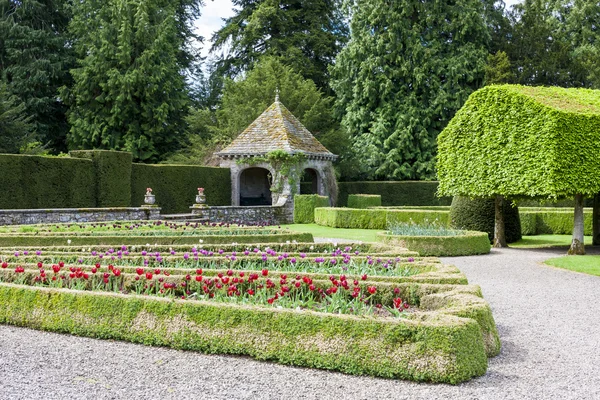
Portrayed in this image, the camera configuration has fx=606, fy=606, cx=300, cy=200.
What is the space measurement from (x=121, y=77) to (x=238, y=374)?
2961 centimetres

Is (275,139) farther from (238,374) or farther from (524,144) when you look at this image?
(238,374)

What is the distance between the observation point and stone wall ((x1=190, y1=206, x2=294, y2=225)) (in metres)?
22.3

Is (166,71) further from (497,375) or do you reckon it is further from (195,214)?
(497,375)

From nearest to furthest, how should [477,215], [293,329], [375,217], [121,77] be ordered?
[293,329]
[477,215]
[375,217]
[121,77]

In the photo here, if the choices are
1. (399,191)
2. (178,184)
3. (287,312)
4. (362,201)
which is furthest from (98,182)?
(287,312)

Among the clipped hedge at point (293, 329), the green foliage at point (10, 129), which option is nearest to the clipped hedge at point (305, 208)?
the green foliage at point (10, 129)

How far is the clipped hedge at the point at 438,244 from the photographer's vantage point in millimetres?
14031

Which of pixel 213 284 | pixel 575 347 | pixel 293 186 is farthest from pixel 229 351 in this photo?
pixel 293 186

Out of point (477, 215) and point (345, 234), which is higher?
point (477, 215)

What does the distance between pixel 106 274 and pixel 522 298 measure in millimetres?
5762

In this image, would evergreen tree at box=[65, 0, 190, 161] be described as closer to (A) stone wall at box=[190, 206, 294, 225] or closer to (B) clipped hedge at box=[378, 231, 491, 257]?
(A) stone wall at box=[190, 206, 294, 225]

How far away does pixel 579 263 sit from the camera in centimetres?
1241

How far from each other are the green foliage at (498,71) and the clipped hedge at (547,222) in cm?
1333

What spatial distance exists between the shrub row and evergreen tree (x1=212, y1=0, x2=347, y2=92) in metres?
13.7
